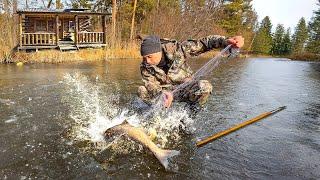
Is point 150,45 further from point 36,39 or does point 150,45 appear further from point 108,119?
point 36,39

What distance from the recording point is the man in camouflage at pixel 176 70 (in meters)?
5.97

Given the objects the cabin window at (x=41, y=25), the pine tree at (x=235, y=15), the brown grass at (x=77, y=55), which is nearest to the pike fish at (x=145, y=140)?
the brown grass at (x=77, y=55)

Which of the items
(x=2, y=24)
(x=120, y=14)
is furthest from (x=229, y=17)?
(x=2, y=24)

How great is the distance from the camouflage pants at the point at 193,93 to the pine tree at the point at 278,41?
2819 inches

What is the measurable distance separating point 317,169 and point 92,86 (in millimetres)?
8875

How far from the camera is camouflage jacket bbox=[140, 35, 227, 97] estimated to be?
19.8ft

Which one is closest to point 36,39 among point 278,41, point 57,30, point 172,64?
point 57,30

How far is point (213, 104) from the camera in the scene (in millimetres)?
9016

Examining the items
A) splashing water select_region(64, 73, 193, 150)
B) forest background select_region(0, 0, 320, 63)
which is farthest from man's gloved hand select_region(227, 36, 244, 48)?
forest background select_region(0, 0, 320, 63)

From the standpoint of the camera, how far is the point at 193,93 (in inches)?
238

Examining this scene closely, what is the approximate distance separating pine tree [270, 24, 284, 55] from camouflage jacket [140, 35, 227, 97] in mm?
71414

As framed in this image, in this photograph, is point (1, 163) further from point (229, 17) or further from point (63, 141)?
point (229, 17)

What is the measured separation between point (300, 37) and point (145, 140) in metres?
79.4

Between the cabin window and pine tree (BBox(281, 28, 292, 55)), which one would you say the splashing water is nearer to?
the cabin window
